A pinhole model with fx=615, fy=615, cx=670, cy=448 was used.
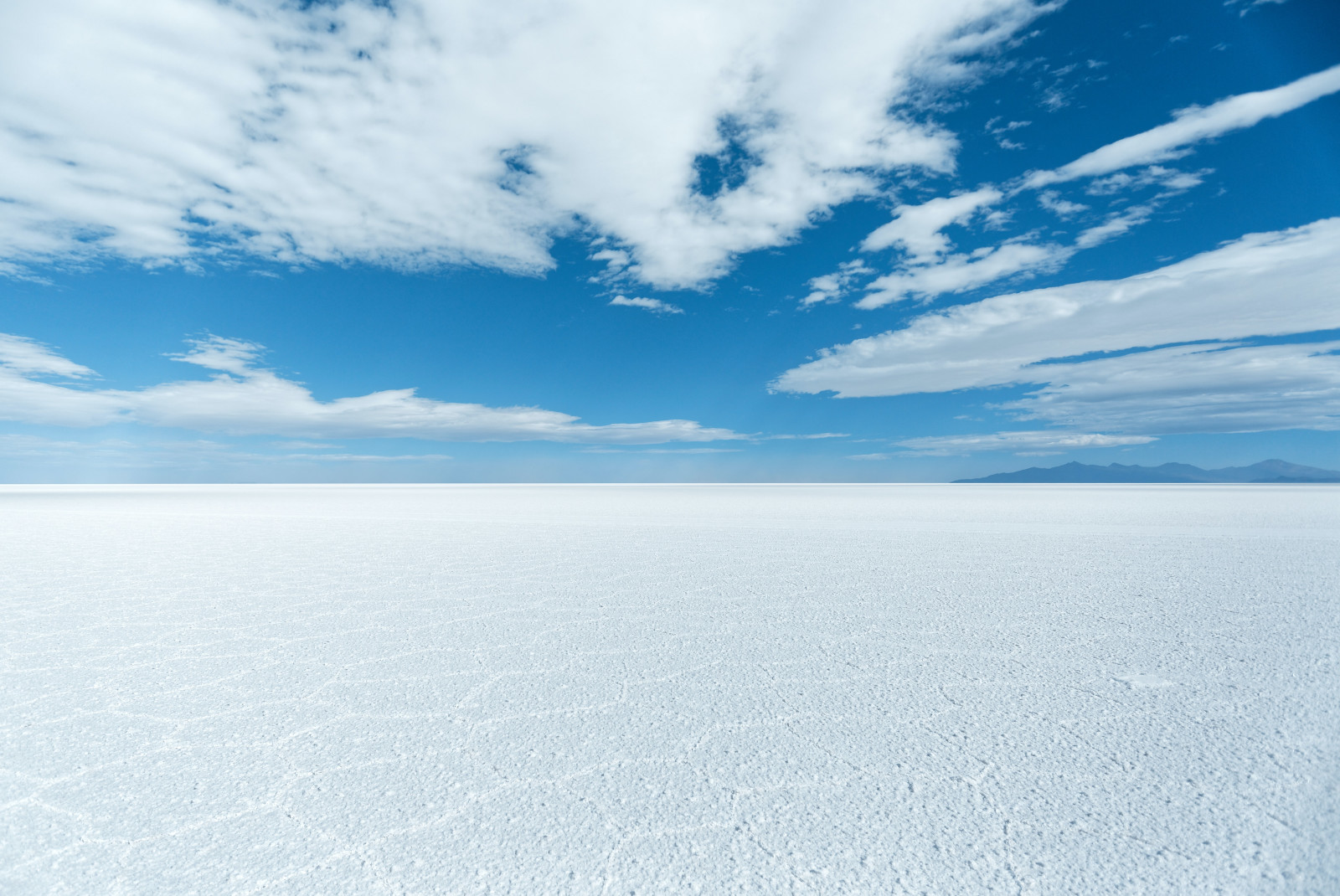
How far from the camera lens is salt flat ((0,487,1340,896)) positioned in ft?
5.52

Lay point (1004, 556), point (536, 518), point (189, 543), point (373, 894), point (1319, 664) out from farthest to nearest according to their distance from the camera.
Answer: point (536, 518)
point (189, 543)
point (1004, 556)
point (1319, 664)
point (373, 894)

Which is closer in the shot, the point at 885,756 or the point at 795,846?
the point at 795,846

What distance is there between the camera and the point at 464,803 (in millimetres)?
1970

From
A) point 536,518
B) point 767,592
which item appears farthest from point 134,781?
point 536,518

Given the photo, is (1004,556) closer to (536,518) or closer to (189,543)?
(536,518)

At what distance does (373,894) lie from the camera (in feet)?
5.17

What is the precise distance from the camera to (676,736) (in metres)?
2.45

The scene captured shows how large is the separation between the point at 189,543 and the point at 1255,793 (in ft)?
37.3


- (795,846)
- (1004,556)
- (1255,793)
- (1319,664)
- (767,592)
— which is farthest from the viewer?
(1004,556)

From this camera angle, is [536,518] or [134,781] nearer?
[134,781]

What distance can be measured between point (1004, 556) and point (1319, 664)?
12.8ft

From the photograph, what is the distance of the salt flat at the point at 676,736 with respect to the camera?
168 centimetres

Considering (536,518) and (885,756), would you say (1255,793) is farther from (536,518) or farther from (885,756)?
(536,518)

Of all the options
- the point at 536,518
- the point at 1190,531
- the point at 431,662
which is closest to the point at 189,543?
the point at 536,518
